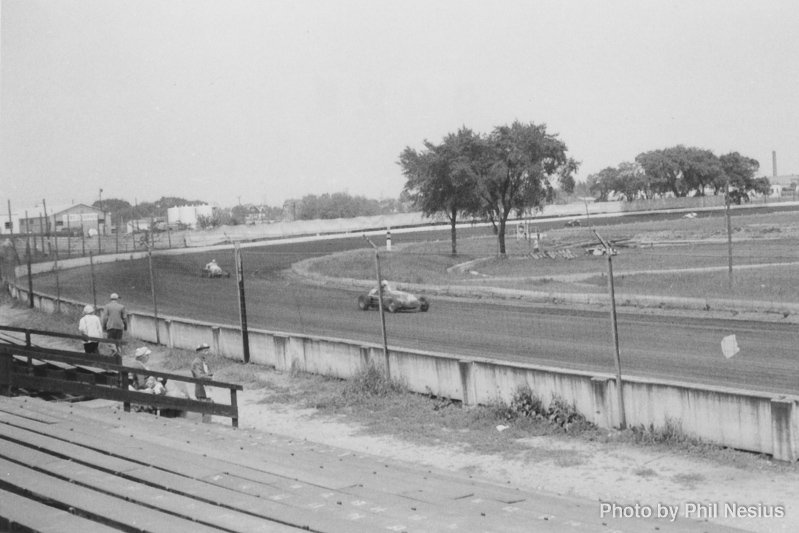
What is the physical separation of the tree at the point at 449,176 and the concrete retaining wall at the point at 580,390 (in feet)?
120

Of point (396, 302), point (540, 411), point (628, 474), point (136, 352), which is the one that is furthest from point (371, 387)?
point (396, 302)

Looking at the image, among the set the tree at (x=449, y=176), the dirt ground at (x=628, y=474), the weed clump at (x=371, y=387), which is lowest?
the dirt ground at (x=628, y=474)

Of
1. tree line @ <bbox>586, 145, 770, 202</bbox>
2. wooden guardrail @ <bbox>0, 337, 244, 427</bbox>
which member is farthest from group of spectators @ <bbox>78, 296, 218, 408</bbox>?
tree line @ <bbox>586, 145, 770, 202</bbox>

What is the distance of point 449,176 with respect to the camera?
54.1 m

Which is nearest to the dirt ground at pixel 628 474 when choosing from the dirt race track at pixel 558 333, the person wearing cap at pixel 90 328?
the dirt race track at pixel 558 333

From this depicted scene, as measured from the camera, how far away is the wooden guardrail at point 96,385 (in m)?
10.7

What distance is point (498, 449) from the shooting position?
10.8 meters

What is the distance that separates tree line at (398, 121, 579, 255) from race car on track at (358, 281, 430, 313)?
95.3 feet

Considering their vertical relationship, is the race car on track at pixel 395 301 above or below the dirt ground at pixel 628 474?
above

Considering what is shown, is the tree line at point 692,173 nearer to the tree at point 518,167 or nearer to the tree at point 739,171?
the tree at point 739,171

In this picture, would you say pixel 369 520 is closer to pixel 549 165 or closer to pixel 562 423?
pixel 562 423

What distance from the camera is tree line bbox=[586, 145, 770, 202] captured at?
120438mm

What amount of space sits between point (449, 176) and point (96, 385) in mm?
43385

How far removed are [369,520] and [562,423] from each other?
21.2 feet
